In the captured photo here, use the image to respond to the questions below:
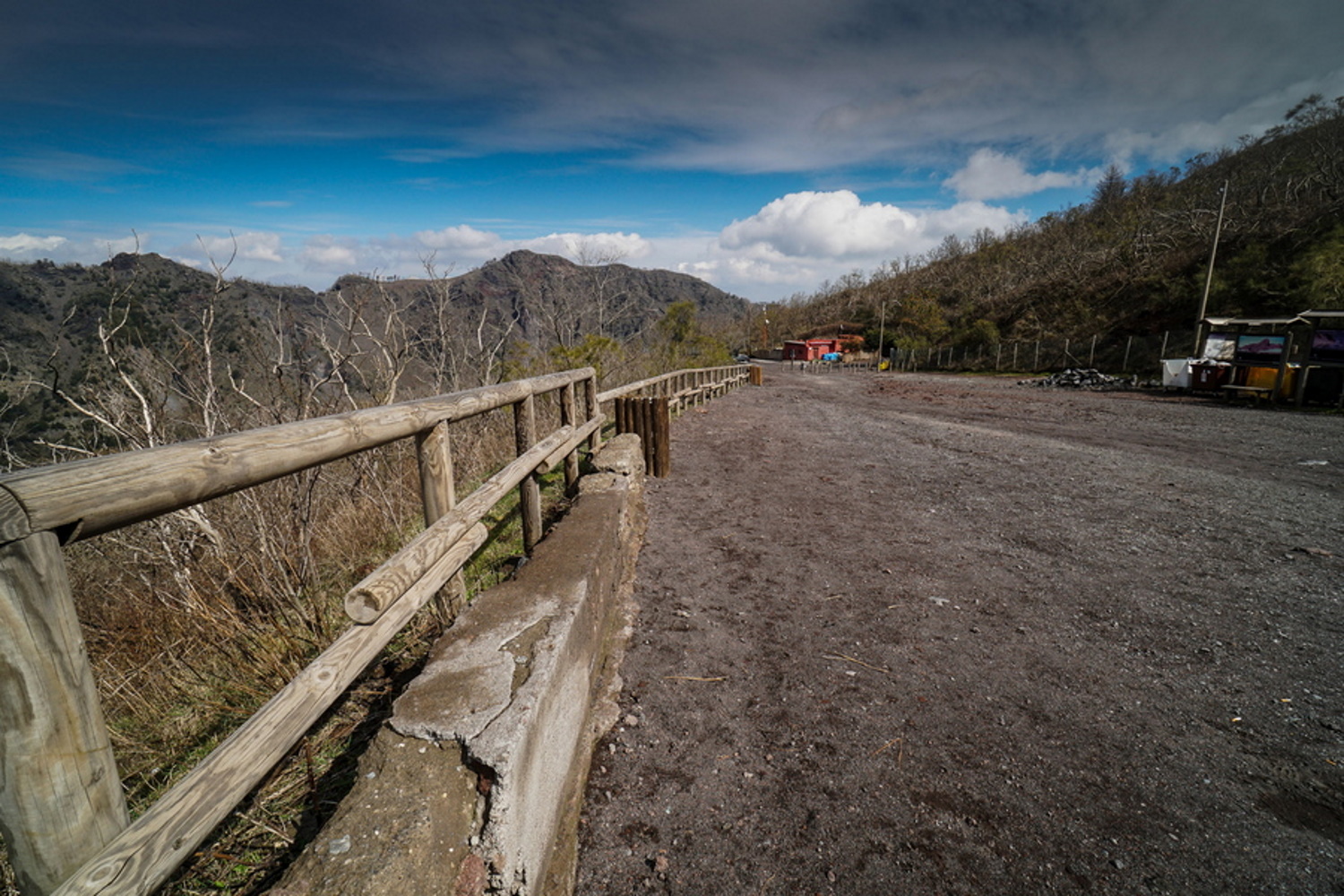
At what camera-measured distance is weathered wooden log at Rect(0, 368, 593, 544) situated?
2.88ft

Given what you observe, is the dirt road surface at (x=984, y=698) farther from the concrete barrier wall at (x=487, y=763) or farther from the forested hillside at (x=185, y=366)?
the forested hillside at (x=185, y=366)

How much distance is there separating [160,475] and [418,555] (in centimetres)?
101

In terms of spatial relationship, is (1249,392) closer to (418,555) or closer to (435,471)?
(435,471)

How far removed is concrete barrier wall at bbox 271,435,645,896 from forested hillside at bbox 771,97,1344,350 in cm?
3358

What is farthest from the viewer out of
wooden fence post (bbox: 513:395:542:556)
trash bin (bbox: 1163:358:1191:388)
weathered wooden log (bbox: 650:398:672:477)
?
trash bin (bbox: 1163:358:1191:388)

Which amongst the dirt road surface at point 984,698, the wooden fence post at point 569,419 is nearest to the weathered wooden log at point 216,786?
the dirt road surface at point 984,698

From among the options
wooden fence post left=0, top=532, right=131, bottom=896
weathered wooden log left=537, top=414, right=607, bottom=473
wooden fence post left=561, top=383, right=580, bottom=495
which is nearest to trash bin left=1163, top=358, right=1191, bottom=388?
weathered wooden log left=537, top=414, right=607, bottom=473

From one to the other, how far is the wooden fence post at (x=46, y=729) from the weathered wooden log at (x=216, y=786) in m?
0.05

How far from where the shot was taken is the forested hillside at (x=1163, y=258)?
27844 mm

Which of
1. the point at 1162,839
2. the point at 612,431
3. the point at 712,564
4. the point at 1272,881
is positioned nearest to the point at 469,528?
the point at 712,564

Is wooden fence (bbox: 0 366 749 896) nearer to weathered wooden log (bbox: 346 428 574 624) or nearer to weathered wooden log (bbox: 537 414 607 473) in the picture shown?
weathered wooden log (bbox: 346 428 574 624)

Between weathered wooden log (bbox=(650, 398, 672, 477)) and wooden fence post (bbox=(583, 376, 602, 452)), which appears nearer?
wooden fence post (bbox=(583, 376, 602, 452))

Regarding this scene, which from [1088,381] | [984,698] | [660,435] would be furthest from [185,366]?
[1088,381]

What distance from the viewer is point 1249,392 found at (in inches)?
572
